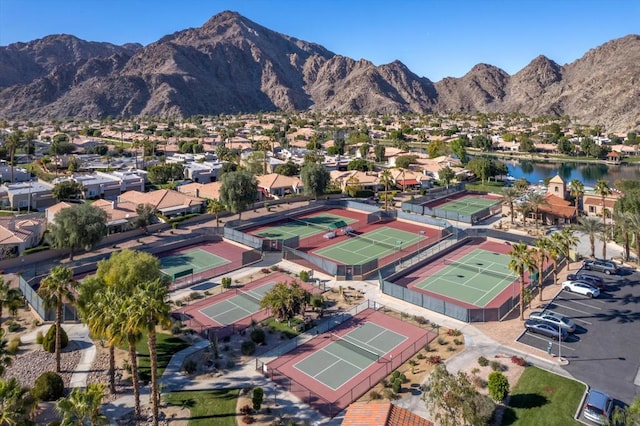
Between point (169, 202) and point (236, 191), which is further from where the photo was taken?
point (169, 202)

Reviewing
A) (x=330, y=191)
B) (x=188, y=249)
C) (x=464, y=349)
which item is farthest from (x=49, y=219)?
(x=464, y=349)

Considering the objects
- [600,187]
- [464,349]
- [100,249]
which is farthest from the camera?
[600,187]

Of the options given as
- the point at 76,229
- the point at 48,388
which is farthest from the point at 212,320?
the point at 76,229

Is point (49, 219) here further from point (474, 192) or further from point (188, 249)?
point (474, 192)

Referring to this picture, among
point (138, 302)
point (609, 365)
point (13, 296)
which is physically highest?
point (138, 302)

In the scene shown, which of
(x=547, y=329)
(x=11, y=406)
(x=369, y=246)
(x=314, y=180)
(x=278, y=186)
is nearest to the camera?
(x=11, y=406)

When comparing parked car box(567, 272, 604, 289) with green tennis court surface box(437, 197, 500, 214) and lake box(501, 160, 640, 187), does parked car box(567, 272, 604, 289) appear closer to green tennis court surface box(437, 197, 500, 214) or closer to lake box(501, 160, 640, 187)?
green tennis court surface box(437, 197, 500, 214)

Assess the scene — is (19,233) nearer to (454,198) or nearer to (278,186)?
(278,186)
